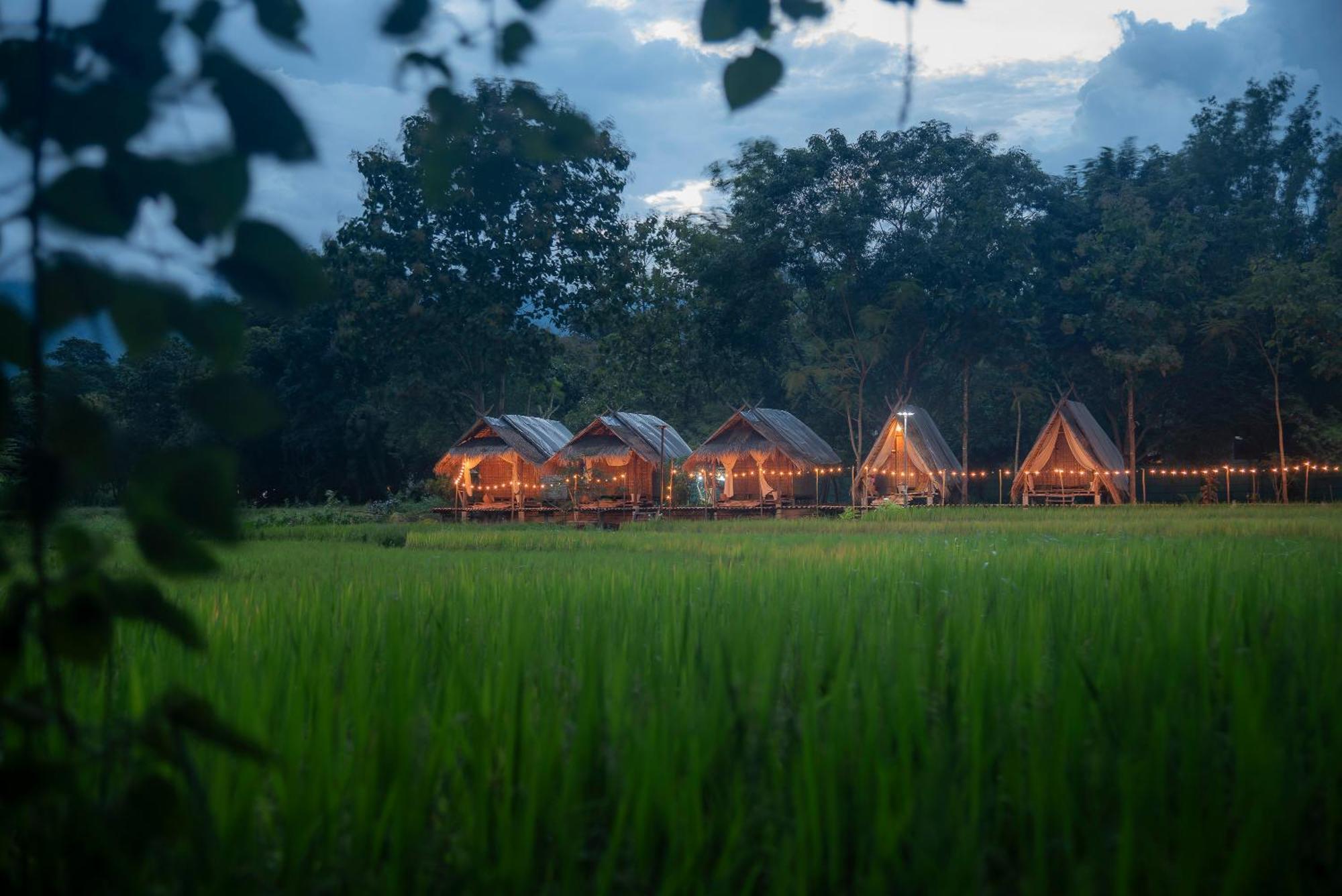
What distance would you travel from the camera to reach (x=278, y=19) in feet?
3.78

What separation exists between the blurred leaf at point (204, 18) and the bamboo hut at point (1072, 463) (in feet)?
92.9

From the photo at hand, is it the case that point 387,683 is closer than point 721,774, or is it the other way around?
point 721,774

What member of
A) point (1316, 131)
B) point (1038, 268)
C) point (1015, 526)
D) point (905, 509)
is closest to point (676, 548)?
point (1015, 526)

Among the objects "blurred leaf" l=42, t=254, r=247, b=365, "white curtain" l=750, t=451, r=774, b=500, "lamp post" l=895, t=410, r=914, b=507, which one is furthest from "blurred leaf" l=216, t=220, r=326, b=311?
"white curtain" l=750, t=451, r=774, b=500

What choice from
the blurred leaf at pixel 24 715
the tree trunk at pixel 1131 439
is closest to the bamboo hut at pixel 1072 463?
the tree trunk at pixel 1131 439

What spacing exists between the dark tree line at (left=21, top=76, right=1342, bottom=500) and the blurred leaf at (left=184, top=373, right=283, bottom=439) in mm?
21299

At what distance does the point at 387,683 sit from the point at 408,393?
31266 mm

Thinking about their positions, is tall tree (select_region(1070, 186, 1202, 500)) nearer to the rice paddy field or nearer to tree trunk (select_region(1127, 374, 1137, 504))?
tree trunk (select_region(1127, 374, 1137, 504))

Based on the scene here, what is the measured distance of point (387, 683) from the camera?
8.16ft

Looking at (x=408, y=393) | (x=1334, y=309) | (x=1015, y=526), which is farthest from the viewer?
(x=408, y=393)

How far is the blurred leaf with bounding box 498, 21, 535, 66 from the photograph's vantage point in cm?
158

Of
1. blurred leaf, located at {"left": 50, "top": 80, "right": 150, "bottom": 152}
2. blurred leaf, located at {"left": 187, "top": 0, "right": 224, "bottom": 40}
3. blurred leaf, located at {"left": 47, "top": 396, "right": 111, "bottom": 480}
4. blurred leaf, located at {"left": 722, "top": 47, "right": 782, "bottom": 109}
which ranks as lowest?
blurred leaf, located at {"left": 47, "top": 396, "right": 111, "bottom": 480}

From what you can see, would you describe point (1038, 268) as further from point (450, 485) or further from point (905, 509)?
point (450, 485)

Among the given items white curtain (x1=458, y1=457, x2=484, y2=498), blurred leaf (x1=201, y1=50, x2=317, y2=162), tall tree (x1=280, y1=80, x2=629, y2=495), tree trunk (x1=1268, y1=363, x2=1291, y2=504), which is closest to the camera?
blurred leaf (x1=201, y1=50, x2=317, y2=162)
